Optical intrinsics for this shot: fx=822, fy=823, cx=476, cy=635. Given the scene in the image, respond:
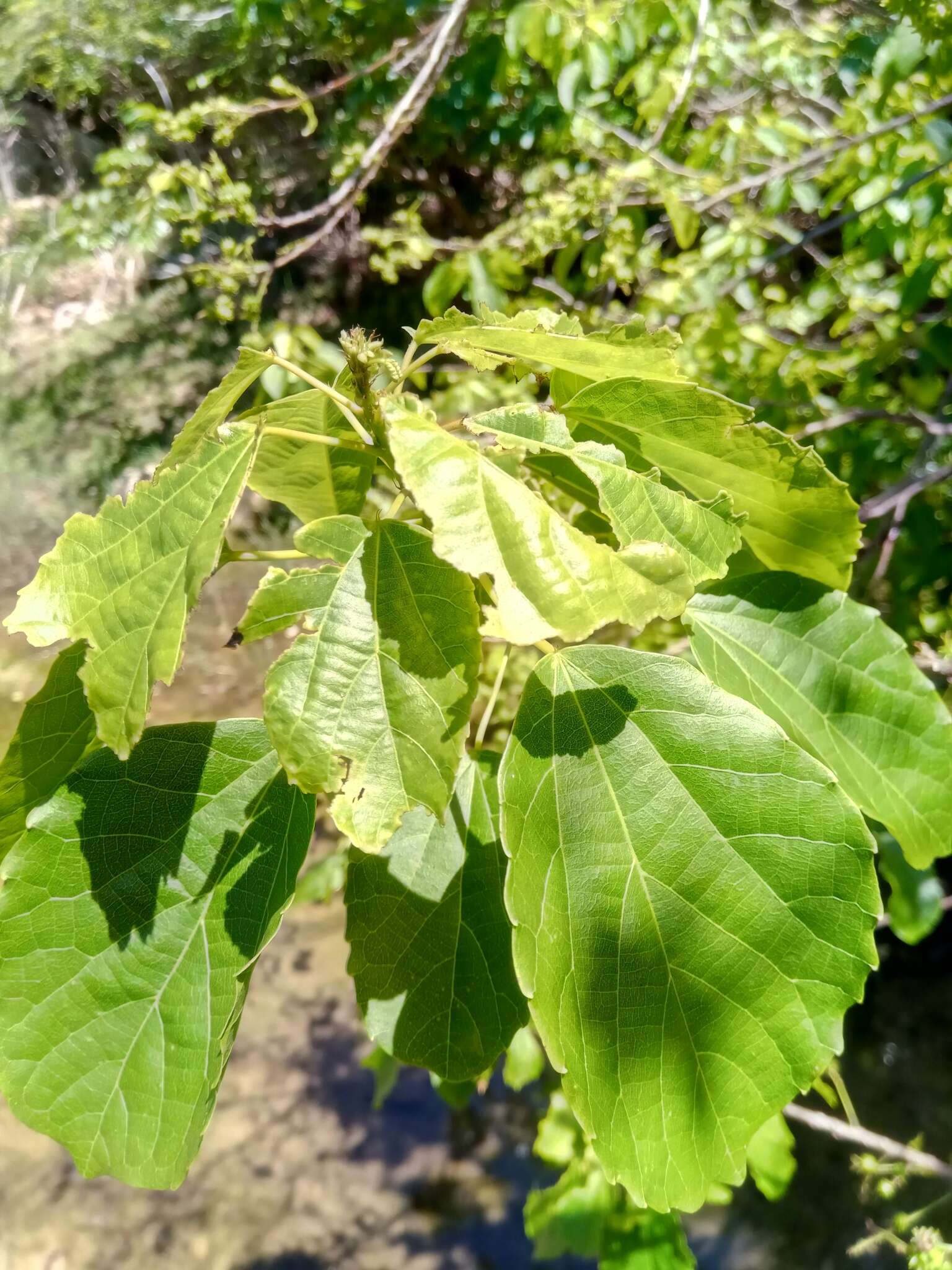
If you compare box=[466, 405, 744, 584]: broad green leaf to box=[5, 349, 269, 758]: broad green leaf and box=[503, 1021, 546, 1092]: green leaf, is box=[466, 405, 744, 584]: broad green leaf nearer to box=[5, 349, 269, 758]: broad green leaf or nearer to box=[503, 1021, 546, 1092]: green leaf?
box=[5, 349, 269, 758]: broad green leaf

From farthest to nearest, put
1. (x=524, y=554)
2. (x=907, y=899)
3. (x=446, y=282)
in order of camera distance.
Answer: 1. (x=446, y=282)
2. (x=907, y=899)
3. (x=524, y=554)

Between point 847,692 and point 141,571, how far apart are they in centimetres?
57

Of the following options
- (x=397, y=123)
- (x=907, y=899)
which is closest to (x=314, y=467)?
(x=907, y=899)

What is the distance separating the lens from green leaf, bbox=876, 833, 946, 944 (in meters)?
1.27

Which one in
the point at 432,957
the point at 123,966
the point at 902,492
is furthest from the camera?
the point at 902,492

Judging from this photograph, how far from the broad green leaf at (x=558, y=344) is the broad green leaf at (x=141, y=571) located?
0.41ft

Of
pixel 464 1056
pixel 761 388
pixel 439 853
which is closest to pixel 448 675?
pixel 439 853

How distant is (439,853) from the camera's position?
2.37 ft

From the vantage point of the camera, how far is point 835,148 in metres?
1.48

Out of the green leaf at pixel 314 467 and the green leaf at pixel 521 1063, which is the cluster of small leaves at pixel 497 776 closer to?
the green leaf at pixel 314 467

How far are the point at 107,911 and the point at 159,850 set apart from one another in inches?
2.1

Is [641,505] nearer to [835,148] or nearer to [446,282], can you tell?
[835,148]

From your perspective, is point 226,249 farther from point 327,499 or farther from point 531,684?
point 531,684

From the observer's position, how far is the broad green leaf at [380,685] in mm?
509
